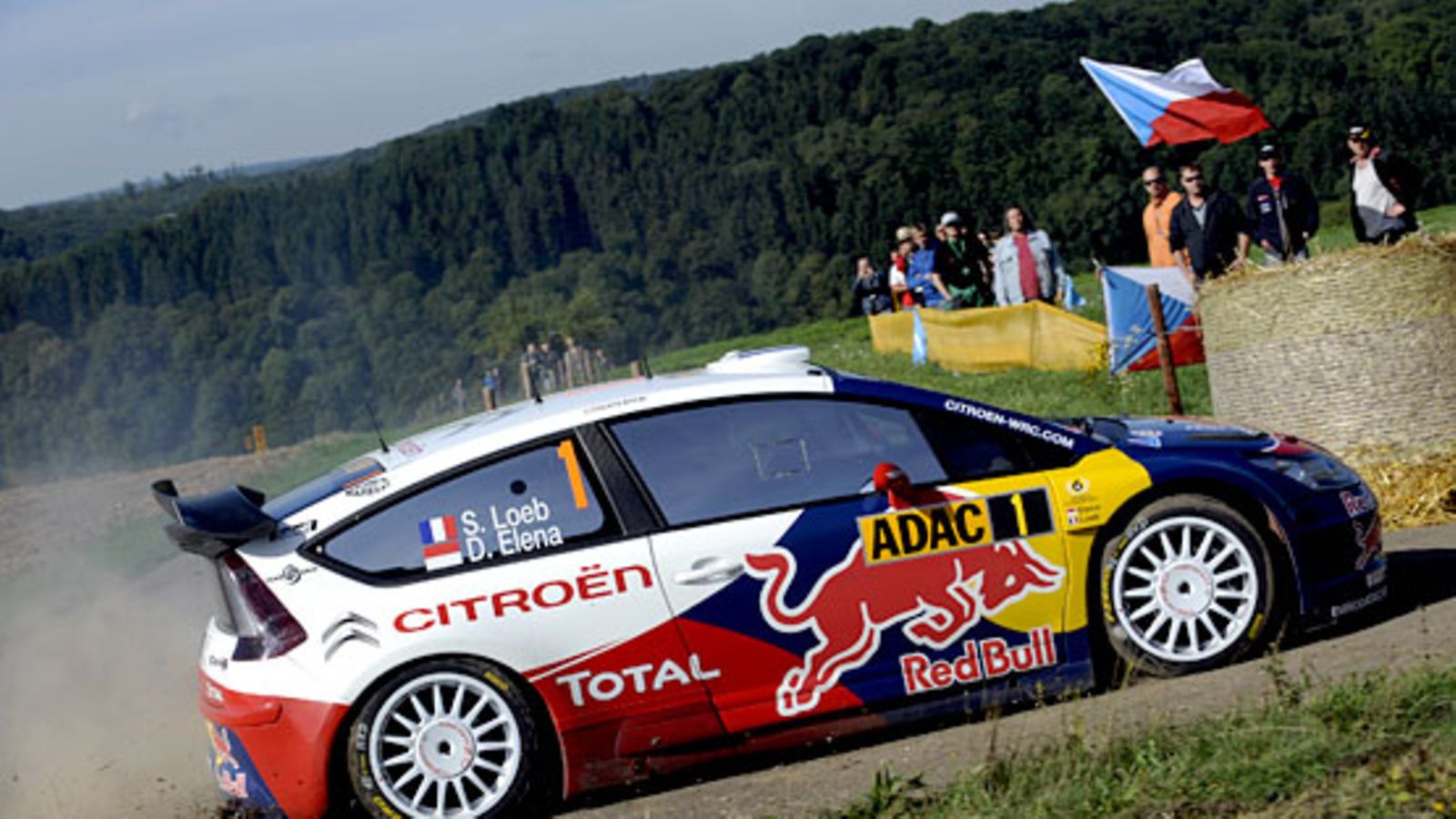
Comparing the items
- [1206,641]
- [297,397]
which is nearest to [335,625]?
[1206,641]

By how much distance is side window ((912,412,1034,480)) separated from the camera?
7.11 meters

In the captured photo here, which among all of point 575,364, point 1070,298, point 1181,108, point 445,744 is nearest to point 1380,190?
point 1181,108

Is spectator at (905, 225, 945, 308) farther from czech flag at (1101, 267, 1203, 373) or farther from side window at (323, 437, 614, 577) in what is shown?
side window at (323, 437, 614, 577)

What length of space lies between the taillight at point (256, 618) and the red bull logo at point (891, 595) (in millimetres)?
1714

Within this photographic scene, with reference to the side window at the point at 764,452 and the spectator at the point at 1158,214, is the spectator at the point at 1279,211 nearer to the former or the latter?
the spectator at the point at 1158,214

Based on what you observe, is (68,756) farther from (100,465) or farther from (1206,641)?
(100,465)

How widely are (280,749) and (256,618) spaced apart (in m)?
0.50

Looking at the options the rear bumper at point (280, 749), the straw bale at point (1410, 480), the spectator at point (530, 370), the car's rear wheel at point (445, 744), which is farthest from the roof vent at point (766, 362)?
the straw bale at point (1410, 480)

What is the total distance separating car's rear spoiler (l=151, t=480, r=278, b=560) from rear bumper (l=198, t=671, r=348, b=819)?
21.8 inches

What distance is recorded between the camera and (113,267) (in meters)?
124

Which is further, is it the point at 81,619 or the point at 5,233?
the point at 5,233

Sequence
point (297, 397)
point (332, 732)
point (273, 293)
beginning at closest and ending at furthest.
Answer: point (332, 732)
point (297, 397)
point (273, 293)

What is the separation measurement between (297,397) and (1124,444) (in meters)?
89.7

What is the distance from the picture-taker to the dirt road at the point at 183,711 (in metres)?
6.61
